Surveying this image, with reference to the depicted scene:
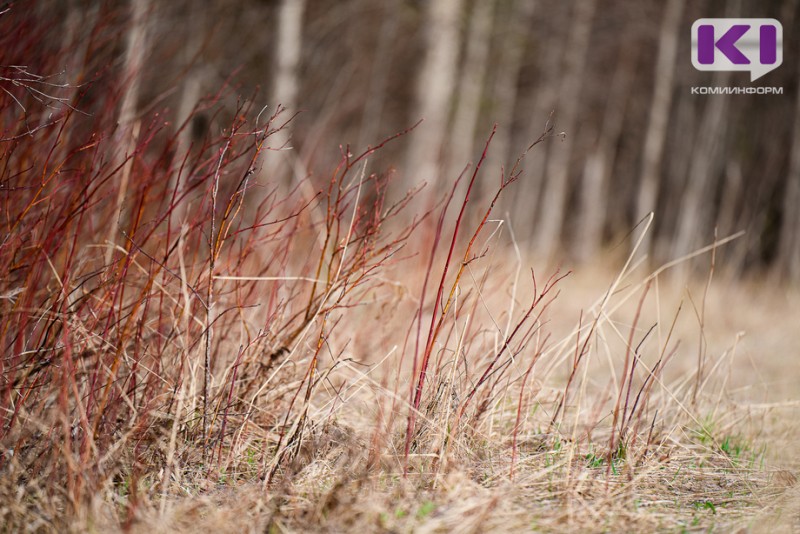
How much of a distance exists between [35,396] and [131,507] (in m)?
0.53

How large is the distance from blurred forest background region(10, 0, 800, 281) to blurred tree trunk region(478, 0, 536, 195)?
1.5 inches

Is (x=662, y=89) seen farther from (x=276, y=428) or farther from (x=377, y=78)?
(x=276, y=428)

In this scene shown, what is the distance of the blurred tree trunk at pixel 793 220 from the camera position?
8.91 metres

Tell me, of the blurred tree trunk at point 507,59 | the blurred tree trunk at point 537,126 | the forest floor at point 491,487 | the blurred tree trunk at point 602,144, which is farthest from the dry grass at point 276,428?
the blurred tree trunk at point 602,144

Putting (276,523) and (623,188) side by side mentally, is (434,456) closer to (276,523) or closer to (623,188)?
(276,523)

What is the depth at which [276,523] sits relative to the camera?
3.83ft

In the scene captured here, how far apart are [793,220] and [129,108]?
10.4 metres

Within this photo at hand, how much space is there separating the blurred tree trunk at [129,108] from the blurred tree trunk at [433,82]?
10.6 ft

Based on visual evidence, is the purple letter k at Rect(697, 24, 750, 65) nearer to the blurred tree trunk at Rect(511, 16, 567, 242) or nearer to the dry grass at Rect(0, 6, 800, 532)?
the blurred tree trunk at Rect(511, 16, 567, 242)

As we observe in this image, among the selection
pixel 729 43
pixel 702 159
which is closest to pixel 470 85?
pixel 702 159

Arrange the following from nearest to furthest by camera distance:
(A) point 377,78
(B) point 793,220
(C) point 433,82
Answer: (C) point 433,82 < (B) point 793,220 < (A) point 377,78

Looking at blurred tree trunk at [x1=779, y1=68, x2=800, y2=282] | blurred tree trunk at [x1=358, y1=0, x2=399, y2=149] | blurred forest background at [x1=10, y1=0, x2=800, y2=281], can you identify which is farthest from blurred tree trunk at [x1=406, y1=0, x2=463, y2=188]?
blurred tree trunk at [x1=779, y1=68, x2=800, y2=282]

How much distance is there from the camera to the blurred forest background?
6.25 m

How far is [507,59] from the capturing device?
10.9 metres
